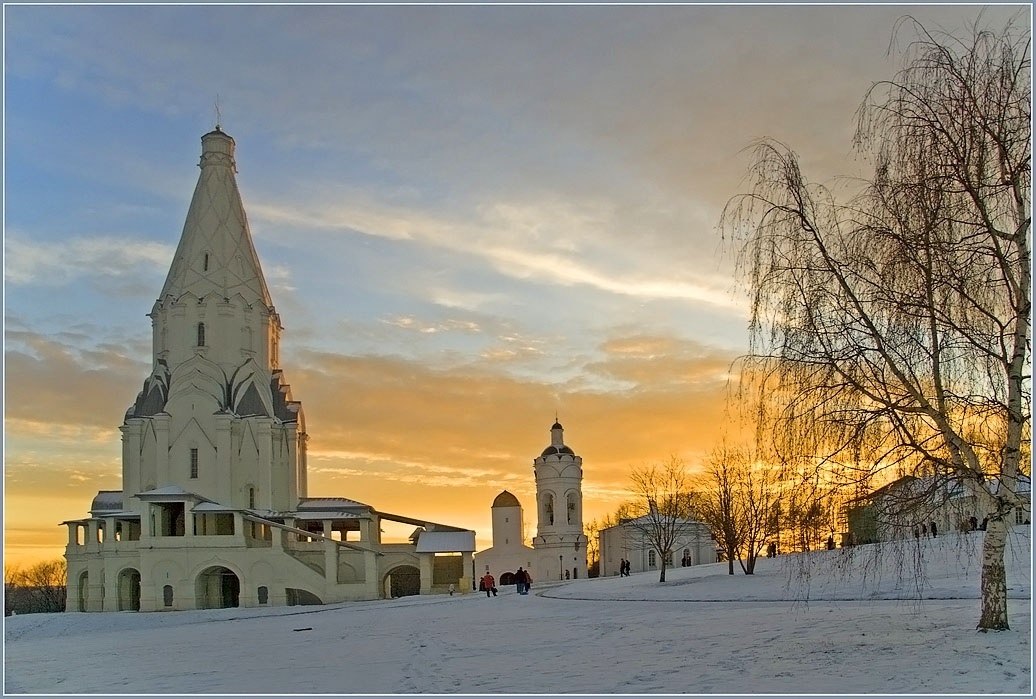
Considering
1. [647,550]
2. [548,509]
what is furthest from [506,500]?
[647,550]

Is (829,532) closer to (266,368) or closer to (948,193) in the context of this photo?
(948,193)

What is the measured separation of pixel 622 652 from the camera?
17.1m

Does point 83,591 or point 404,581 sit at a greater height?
point 83,591

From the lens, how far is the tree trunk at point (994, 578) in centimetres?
1536

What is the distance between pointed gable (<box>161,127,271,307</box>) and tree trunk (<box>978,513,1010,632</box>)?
58053 mm

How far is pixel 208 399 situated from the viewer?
6475 centimetres

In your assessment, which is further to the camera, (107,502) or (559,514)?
(559,514)

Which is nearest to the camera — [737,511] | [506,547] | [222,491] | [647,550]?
[737,511]

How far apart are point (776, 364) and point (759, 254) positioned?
1840mm

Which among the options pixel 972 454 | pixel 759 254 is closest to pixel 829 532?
pixel 972 454

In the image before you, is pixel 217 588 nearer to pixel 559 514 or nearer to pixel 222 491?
pixel 222 491

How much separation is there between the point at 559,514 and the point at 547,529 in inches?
60.4

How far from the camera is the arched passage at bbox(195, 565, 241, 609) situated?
56.6 meters

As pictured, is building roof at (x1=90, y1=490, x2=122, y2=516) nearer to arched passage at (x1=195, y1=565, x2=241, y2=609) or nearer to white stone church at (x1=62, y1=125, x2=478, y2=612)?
white stone church at (x1=62, y1=125, x2=478, y2=612)
